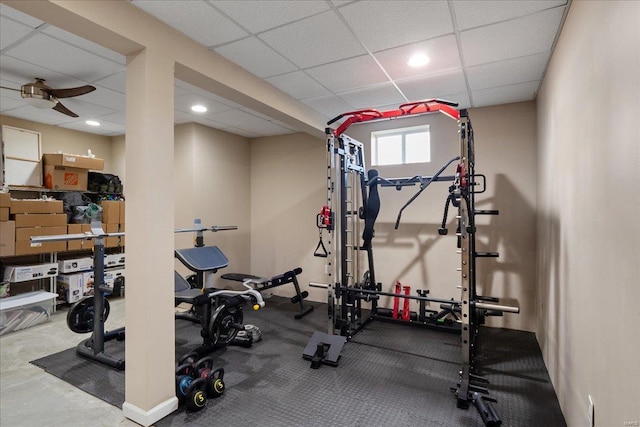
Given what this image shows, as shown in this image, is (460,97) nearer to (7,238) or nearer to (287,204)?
(287,204)

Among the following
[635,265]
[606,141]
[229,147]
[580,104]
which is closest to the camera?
[635,265]

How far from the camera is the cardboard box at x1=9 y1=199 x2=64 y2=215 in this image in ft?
13.6

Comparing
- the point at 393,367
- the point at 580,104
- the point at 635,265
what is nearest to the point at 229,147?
the point at 393,367

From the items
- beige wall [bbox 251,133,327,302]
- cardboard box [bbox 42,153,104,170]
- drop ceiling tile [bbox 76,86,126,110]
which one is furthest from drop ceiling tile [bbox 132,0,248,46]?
cardboard box [bbox 42,153,104,170]

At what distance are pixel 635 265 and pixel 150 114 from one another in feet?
8.11

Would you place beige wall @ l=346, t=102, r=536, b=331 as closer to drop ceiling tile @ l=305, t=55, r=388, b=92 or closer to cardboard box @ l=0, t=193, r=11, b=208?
drop ceiling tile @ l=305, t=55, r=388, b=92

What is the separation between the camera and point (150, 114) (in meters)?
2.06

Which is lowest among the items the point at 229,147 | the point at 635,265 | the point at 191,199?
the point at 635,265

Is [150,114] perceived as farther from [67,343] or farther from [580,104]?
[67,343]

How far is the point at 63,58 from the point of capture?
8.93ft

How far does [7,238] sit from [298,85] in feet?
13.3

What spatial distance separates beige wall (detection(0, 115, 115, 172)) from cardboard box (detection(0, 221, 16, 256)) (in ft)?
4.55

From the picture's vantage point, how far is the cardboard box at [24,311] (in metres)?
3.68

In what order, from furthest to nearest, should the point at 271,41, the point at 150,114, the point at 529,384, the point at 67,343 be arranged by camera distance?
the point at 67,343, the point at 529,384, the point at 271,41, the point at 150,114
